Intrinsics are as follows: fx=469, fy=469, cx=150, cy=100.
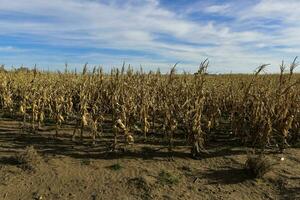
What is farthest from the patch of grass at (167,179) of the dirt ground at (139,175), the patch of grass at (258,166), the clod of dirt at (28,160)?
the clod of dirt at (28,160)

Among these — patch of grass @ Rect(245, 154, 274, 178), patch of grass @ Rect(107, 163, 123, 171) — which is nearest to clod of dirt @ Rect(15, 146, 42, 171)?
patch of grass @ Rect(107, 163, 123, 171)

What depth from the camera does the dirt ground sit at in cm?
856

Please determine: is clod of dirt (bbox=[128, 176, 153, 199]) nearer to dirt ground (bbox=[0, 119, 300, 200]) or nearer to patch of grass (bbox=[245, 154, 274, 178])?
dirt ground (bbox=[0, 119, 300, 200])

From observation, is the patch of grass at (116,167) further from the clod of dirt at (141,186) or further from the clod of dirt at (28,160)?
the clod of dirt at (28,160)

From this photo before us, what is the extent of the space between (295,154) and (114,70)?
475 cm

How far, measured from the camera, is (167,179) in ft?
29.4

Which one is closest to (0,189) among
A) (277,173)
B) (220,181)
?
(220,181)

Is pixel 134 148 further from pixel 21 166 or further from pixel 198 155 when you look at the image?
pixel 21 166

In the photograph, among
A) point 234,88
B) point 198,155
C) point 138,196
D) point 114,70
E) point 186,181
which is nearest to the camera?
point 138,196

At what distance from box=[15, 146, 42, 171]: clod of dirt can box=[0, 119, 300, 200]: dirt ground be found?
0.08 m

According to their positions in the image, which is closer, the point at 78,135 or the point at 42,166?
the point at 42,166

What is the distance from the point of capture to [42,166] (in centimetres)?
945

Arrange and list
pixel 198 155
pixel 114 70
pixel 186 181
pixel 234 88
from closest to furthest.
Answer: pixel 186 181 → pixel 198 155 → pixel 114 70 → pixel 234 88

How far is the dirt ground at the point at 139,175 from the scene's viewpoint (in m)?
8.56
